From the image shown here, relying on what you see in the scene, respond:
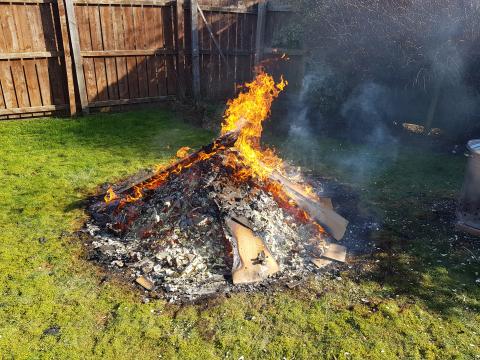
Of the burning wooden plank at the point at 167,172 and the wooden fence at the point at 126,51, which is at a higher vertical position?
the wooden fence at the point at 126,51

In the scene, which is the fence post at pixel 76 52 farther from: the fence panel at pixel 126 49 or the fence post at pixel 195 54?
the fence post at pixel 195 54

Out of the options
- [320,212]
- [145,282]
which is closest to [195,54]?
[320,212]

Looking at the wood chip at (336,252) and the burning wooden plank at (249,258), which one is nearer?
the burning wooden plank at (249,258)

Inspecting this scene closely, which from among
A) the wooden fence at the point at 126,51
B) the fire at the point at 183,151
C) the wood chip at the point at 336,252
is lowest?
the wood chip at the point at 336,252

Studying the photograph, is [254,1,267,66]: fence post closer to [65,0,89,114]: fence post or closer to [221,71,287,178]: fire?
[221,71,287,178]: fire

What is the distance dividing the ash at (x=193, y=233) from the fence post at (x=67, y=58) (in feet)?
16.4

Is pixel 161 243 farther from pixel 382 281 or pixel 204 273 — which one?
pixel 382 281

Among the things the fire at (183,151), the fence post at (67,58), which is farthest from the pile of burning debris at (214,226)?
the fence post at (67,58)

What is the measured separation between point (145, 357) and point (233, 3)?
1068cm

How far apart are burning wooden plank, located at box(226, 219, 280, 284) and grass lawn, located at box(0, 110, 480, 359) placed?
0.37 metres

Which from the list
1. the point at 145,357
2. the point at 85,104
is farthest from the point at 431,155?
the point at 85,104

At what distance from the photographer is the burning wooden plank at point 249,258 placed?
5.01m

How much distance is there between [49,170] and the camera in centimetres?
792

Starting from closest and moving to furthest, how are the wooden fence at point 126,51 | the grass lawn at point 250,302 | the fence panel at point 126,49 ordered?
the grass lawn at point 250,302, the wooden fence at point 126,51, the fence panel at point 126,49
